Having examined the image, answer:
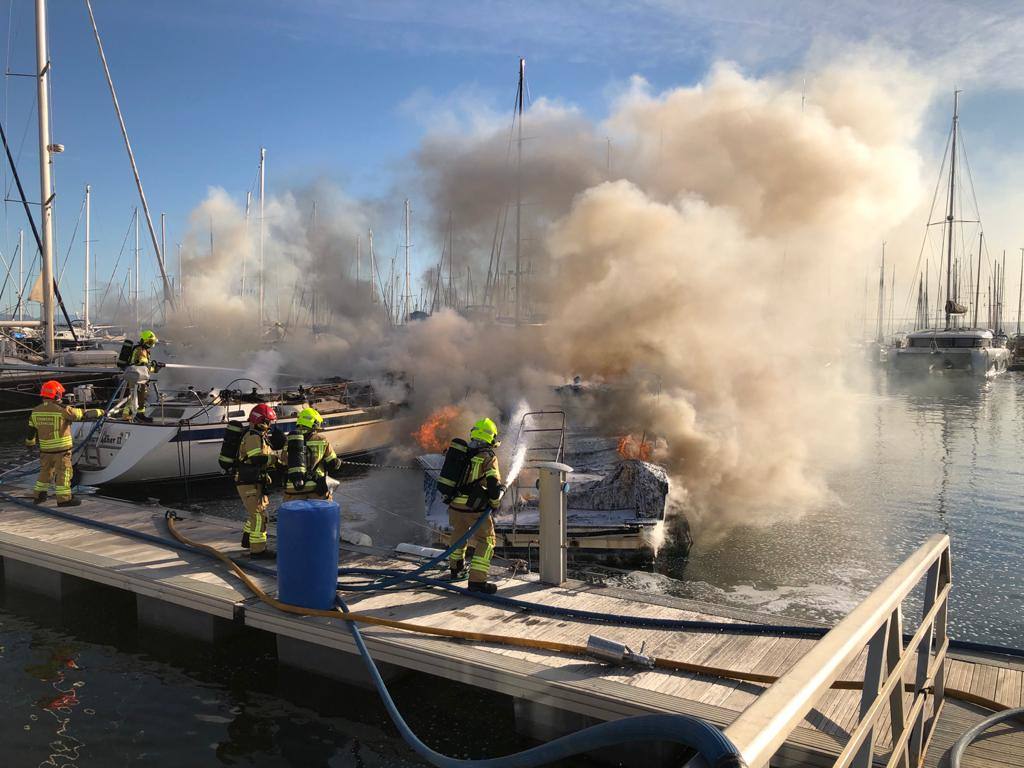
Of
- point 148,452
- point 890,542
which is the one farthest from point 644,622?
point 148,452

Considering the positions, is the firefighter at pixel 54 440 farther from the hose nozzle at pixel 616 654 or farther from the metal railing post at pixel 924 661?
the metal railing post at pixel 924 661

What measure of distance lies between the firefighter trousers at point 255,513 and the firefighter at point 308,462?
307 millimetres

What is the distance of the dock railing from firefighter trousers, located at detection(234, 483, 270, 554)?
6287 millimetres

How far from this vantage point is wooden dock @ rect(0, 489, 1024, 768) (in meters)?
4.53

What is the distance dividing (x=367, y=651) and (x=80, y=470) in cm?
1420

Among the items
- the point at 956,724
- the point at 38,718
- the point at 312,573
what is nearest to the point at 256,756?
the point at 312,573

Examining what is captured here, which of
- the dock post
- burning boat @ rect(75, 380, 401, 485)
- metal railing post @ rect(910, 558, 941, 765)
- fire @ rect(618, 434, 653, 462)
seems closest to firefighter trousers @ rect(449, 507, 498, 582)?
the dock post

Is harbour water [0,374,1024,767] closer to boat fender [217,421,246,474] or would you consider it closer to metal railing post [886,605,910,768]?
boat fender [217,421,246,474]

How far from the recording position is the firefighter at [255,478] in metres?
7.98

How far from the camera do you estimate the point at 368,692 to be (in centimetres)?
649

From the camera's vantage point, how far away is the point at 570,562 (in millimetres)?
11273

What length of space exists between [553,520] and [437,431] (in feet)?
51.0

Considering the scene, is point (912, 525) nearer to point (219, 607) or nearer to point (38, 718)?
point (219, 607)

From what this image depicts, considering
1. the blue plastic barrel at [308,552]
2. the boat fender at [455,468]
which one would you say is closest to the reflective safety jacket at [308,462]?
the blue plastic barrel at [308,552]
